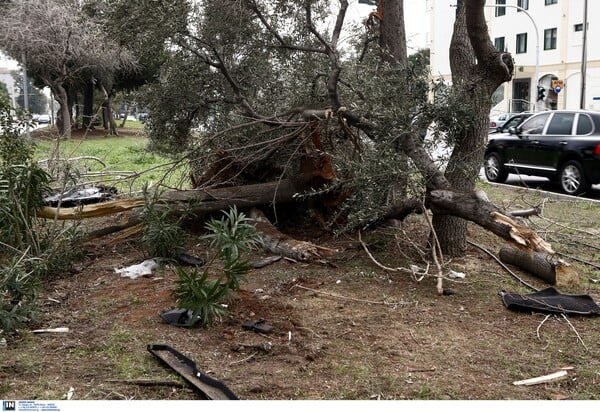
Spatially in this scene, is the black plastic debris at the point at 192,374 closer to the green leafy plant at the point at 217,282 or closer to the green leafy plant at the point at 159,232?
the green leafy plant at the point at 217,282

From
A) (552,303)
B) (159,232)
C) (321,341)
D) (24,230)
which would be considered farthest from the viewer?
(159,232)

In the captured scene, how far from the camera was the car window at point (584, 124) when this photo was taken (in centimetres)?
1277

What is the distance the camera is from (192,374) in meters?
3.99

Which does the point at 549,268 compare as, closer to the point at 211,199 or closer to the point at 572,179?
the point at 211,199

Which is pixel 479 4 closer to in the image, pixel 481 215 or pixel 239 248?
pixel 481 215

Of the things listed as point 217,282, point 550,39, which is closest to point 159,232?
point 217,282

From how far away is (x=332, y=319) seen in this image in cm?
510

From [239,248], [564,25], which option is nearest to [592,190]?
[239,248]

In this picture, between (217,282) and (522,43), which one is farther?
(522,43)

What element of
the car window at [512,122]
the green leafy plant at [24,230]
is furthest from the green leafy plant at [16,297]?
the car window at [512,122]

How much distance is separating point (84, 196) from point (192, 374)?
5.33m

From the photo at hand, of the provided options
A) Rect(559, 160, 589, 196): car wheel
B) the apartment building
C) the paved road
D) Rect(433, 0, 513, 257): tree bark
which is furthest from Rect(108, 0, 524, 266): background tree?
the apartment building

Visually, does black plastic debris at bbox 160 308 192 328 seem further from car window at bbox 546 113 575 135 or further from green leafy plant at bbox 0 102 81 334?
car window at bbox 546 113 575 135

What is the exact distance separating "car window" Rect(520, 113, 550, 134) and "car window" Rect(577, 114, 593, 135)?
3.27 ft
